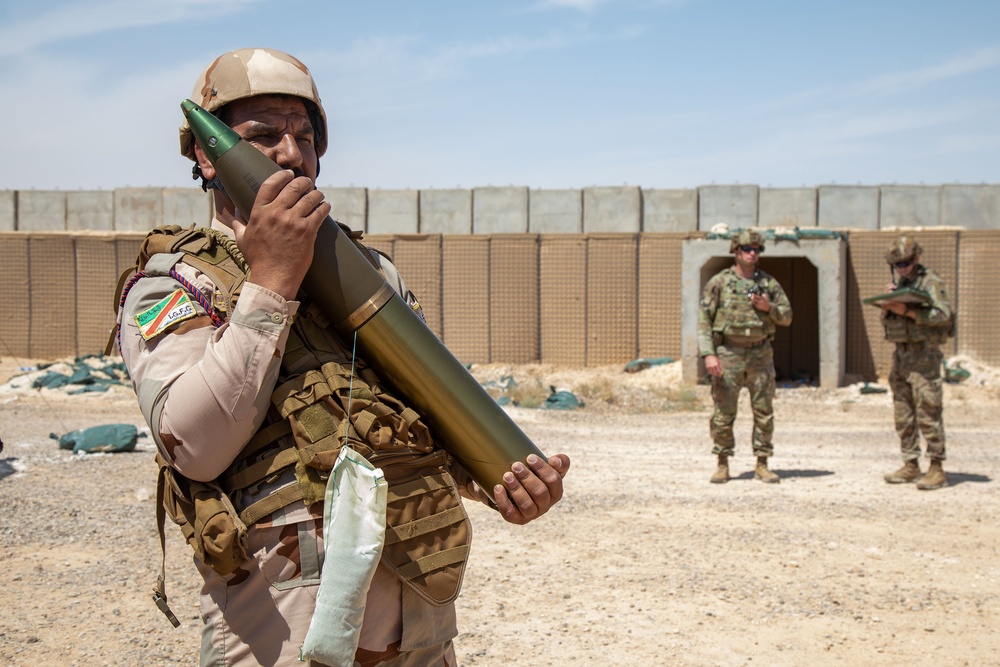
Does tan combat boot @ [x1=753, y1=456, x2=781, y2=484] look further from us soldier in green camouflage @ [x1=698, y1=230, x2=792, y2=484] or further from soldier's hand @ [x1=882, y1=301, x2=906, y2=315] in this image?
soldier's hand @ [x1=882, y1=301, x2=906, y2=315]

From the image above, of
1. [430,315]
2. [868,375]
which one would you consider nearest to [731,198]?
[868,375]

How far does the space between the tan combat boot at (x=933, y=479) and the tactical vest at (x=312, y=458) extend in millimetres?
6495

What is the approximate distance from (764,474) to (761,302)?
1389 millimetres

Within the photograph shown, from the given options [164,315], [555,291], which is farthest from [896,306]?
[555,291]

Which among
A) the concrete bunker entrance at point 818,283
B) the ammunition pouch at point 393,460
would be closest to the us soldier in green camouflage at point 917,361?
the concrete bunker entrance at point 818,283

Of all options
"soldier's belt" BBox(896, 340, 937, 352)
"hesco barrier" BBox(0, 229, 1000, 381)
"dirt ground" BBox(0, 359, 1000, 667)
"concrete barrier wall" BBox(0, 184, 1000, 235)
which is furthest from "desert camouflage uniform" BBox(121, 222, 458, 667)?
"concrete barrier wall" BBox(0, 184, 1000, 235)

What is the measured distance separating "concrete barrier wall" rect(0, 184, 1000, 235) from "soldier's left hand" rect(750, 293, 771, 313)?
761 centimetres

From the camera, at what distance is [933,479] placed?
7.36 m

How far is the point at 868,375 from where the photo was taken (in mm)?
13734

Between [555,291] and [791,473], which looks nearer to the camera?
[791,473]

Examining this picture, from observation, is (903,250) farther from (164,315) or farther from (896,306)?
(164,315)

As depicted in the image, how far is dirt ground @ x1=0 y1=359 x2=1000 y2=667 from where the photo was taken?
4070 mm

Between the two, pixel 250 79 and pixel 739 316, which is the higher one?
pixel 250 79

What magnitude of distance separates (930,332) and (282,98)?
693 centimetres
